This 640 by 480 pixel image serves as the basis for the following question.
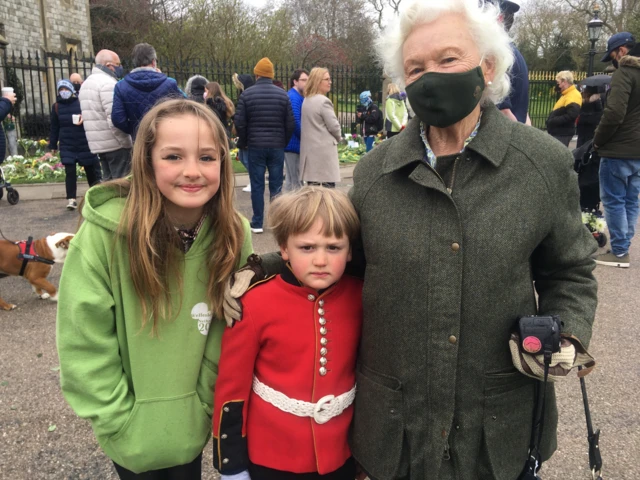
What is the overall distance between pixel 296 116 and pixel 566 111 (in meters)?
4.20

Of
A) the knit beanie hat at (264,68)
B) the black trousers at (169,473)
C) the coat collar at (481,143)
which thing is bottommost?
the black trousers at (169,473)

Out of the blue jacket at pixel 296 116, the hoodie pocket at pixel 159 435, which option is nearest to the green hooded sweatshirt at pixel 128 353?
the hoodie pocket at pixel 159 435

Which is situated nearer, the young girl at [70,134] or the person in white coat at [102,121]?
the person in white coat at [102,121]

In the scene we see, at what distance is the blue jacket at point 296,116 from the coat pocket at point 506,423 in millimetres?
5944

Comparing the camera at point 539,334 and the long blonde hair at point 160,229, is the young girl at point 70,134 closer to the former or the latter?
the long blonde hair at point 160,229

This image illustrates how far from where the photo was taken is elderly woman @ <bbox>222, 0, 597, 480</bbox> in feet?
4.63

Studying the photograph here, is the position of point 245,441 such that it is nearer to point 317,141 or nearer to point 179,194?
point 179,194

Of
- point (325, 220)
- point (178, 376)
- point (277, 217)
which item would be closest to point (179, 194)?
point (277, 217)

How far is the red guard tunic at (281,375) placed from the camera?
65.3 inches

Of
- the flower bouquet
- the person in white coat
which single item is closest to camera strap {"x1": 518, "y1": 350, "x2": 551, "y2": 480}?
the flower bouquet

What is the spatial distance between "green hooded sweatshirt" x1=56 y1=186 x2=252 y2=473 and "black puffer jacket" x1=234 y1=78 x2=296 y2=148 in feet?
16.4

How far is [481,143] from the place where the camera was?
1452mm

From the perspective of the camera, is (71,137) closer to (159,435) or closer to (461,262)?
(159,435)

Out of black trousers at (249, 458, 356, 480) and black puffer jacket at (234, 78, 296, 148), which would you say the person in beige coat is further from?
black trousers at (249, 458, 356, 480)
